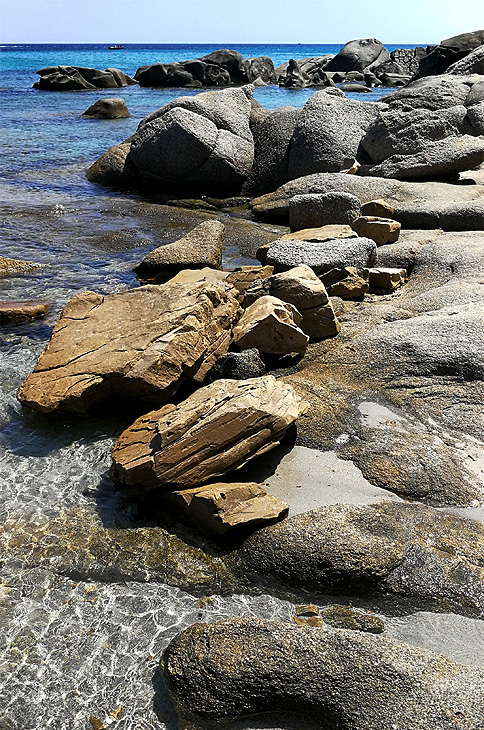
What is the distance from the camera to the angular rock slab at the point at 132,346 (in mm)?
5219

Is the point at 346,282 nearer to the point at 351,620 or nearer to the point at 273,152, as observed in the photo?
the point at 351,620

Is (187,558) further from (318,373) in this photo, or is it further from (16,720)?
(318,373)

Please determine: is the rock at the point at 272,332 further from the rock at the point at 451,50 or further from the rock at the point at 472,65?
the rock at the point at 451,50

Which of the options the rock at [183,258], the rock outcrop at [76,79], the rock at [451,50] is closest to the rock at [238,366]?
the rock at [183,258]

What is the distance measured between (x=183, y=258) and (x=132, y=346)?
3.33m

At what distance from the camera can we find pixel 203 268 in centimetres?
828

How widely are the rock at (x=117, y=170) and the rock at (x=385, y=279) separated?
808 centimetres

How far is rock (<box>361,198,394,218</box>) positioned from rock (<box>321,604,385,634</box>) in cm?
700

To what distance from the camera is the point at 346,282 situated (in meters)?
7.20

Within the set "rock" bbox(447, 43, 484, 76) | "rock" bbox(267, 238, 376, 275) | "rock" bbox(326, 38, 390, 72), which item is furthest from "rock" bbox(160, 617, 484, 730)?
"rock" bbox(326, 38, 390, 72)

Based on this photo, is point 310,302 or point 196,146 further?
point 196,146

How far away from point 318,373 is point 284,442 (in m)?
1.04

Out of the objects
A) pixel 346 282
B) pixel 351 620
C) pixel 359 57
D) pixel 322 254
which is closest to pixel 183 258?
pixel 322 254

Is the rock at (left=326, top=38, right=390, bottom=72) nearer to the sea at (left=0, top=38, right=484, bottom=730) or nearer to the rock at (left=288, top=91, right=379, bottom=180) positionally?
the rock at (left=288, top=91, right=379, bottom=180)
